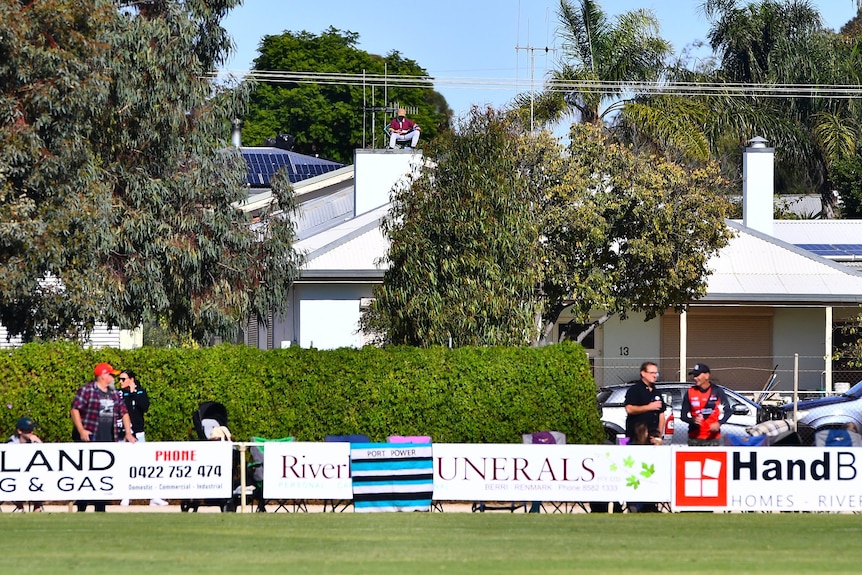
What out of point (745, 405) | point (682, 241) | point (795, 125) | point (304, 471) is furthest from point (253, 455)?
point (795, 125)

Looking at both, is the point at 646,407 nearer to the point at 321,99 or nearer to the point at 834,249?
the point at 834,249

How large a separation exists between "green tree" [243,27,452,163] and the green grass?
177ft

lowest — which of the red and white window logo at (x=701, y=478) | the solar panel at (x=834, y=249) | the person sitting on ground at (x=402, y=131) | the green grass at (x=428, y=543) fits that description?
the green grass at (x=428, y=543)

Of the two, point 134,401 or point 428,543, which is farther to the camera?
point 134,401

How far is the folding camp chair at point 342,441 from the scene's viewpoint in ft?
51.6

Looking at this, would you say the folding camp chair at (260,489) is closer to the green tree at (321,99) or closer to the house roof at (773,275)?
the house roof at (773,275)

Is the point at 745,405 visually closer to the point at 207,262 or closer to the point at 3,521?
the point at 207,262

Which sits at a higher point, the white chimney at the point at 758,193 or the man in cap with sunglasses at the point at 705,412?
the white chimney at the point at 758,193

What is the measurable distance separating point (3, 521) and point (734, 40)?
4238cm

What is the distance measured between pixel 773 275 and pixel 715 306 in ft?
5.38

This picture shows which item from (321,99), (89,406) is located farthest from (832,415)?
(321,99)

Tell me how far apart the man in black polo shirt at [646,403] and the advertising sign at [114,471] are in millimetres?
4789

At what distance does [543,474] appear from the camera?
→ 15258mm

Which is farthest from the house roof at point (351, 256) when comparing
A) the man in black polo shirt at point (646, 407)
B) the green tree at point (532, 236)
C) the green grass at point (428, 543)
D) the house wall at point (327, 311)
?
the green grass at point (428, 543)
